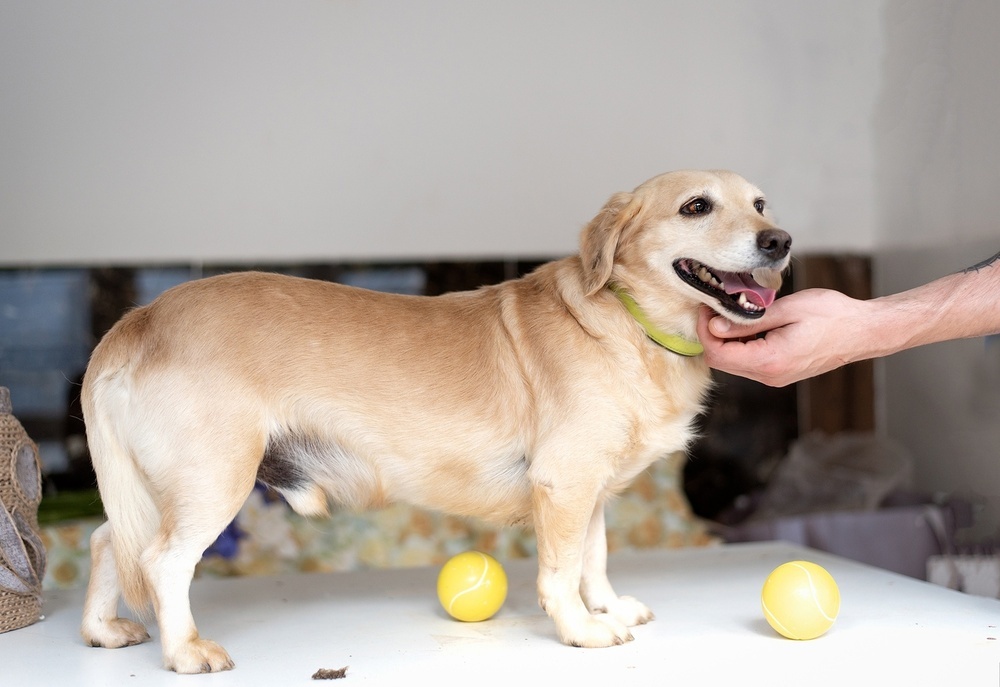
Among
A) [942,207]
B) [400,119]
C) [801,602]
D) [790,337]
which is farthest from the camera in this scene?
[400,119]

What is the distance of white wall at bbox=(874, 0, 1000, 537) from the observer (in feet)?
12.8

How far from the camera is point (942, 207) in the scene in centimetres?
447

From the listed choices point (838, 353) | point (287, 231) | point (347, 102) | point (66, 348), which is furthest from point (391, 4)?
point (838, 353)

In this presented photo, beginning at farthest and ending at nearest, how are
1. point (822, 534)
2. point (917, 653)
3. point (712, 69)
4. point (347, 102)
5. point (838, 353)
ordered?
1. point (712, 69)
2. point (347, 102)
3. point (822, 534)
4. point (838, 353)
5. point (917, 653)

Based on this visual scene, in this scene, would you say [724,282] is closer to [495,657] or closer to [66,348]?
[495,657]

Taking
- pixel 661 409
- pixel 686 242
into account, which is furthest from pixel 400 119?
pixel 661 409

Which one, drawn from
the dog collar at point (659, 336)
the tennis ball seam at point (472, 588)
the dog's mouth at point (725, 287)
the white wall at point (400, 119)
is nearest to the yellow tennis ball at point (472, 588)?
the tennis ball seam at point (472, 588)

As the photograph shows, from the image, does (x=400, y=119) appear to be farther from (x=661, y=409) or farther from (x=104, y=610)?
(x=104, y=610)

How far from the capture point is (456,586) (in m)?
2.60

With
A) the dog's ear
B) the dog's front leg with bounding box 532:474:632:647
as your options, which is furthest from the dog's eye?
the dog's front leg with bounding box 532:474:632:647

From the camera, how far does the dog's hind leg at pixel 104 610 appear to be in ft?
7.97

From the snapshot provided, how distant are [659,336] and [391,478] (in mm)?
808

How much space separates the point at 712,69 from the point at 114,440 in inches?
151

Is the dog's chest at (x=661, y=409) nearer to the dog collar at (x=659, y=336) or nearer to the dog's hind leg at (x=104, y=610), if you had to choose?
the dog collar at (x=659, y=336)
